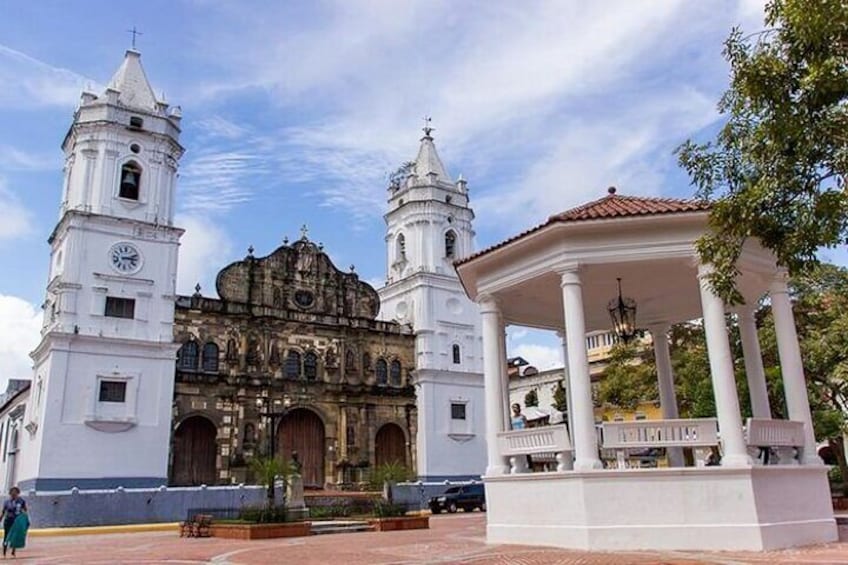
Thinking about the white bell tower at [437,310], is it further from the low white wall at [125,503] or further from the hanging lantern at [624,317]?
the hanging lantern at [624,317]

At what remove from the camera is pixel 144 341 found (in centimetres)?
3338

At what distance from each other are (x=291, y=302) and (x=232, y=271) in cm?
369

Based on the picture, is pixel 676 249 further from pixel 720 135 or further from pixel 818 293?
pixel 818 293

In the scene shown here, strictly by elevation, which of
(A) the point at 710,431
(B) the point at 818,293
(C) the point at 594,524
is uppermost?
(B) the point at 818,293

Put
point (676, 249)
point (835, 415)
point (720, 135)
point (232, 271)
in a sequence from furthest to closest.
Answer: point (232, 271) → point (835, 415) → point (676, 249) → point (720, 135)

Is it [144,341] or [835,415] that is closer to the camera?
[835,415]

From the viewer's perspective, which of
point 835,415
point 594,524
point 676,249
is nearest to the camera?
point 594,524

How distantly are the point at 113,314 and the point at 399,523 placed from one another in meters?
19.6

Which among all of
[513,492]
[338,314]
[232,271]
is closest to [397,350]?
[338,314]

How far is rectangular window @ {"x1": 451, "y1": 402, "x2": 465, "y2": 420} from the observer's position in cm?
4271

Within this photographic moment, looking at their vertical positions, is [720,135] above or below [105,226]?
below

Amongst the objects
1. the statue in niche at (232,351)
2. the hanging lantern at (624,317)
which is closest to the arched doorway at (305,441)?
the statue in niche at (232,351)


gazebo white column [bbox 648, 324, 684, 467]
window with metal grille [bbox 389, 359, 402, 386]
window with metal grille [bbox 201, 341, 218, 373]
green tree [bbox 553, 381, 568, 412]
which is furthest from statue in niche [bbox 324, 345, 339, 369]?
gazebo white column [bbox 648, 324, 684, 467]

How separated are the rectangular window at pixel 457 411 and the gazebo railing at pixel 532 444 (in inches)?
1147
